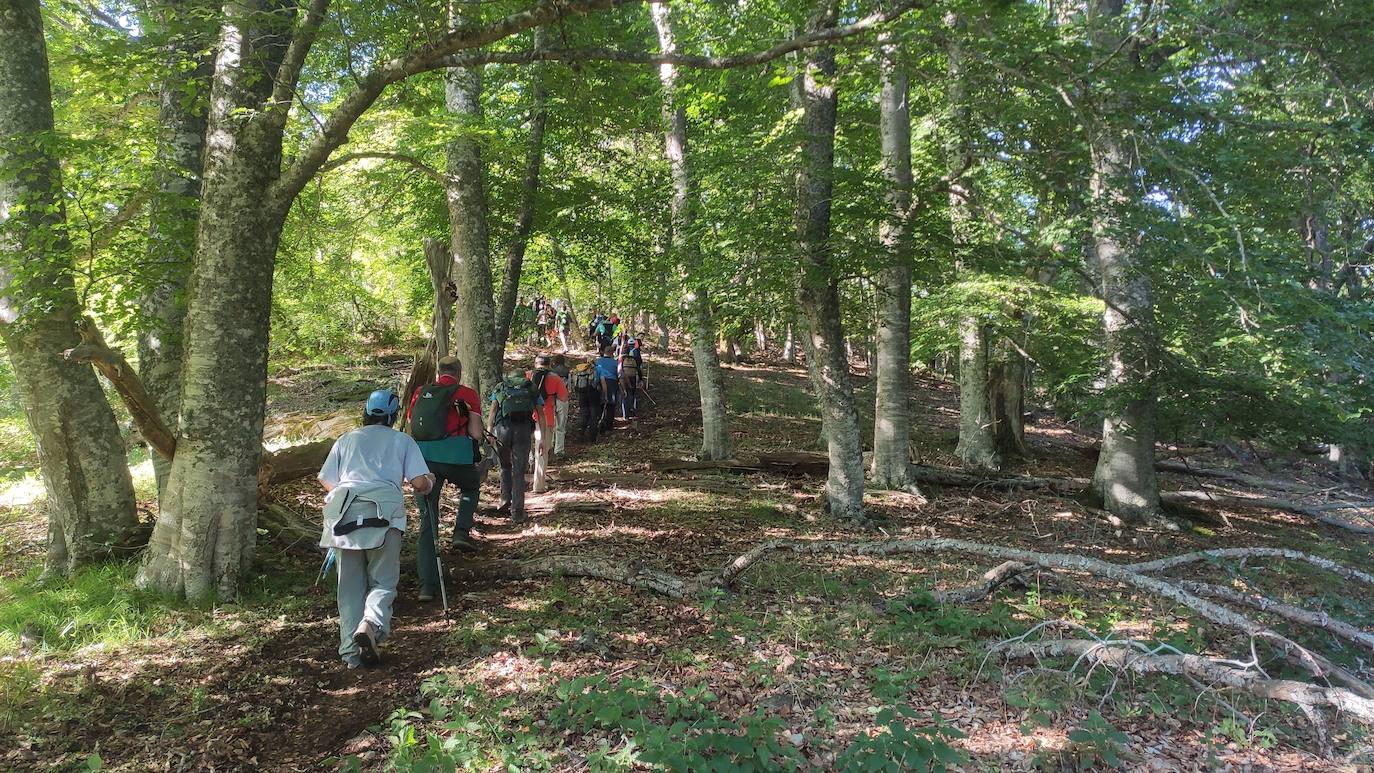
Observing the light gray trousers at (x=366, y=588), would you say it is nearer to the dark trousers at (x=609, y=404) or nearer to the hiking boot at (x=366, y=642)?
the hiking boot at (x=366, y=642)

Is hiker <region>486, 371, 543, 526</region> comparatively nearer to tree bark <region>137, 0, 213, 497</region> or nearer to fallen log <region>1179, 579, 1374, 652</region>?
tree bark <region>137, 0, 213, 497</region>

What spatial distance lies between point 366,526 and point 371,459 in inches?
17.2

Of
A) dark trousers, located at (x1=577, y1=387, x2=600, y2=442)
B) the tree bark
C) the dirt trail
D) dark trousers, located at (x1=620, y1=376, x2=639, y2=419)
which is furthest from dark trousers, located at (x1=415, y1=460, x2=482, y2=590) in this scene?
dark trousers, located at (x1=620, y1=376, x2=639, y2=419)

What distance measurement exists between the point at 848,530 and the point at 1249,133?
668cm

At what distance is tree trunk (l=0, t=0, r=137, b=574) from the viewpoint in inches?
192

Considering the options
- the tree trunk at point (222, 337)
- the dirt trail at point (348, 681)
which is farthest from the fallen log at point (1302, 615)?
the tree trunk at point (222, 337)

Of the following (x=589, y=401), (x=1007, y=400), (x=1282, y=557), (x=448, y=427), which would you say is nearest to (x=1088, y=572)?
(x=1282, y=557)

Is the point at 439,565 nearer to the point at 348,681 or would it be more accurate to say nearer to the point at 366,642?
the point at 366,642

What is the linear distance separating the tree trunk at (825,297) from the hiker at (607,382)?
5.33 metres

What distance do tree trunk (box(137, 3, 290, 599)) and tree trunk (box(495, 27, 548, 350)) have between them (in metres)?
5.37

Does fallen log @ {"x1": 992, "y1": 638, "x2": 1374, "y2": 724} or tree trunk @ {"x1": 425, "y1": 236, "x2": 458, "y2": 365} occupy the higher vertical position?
tree trunk @ {"x1": 425, "y1": 236, "x2": 458, "y2": 365}

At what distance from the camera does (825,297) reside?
322 inches

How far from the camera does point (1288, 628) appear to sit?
238 inches

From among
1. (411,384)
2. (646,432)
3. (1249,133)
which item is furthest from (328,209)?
(1249,133)
